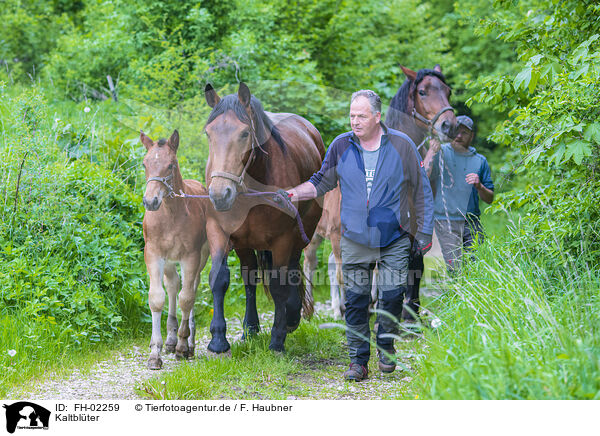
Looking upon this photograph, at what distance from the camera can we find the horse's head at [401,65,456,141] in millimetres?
6773

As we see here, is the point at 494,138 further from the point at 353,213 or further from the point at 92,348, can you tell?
the point at 92,348

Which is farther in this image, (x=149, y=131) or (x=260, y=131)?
(x=149, y=131)

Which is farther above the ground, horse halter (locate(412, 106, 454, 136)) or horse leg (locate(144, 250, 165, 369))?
horse halter (locate(412, 106, 454, 136))

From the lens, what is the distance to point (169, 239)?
5781 millimetres

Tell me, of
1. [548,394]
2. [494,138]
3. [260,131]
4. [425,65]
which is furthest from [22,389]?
[425,65]

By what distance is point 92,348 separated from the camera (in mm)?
6281

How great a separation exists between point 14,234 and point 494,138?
496 cm

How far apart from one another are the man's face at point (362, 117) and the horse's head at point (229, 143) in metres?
0.87

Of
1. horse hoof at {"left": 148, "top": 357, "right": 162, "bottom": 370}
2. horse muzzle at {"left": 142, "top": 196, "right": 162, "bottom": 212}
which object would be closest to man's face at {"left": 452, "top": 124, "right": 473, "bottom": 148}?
horse muzzle at {"left": 142, "top": 196, "right": 162, "bottom": 212}

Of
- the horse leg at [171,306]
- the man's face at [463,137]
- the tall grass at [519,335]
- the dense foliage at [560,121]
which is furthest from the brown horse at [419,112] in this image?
the horse leg at [171,306]

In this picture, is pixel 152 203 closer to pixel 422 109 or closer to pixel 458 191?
pixel 422 109

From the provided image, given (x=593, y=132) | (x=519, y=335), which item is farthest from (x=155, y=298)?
(x=593, y=132)
